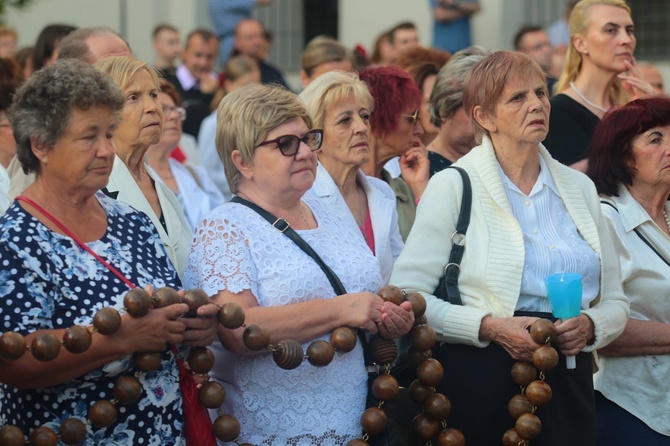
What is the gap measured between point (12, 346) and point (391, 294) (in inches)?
52.8

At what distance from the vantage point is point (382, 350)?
3963 millimetres

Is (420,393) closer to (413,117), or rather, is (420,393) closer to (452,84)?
(413,117)

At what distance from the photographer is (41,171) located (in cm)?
351

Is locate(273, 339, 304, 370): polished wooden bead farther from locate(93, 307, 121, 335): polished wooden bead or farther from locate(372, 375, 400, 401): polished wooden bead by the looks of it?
locate(93, 307, 121, 335): polished wooden bead

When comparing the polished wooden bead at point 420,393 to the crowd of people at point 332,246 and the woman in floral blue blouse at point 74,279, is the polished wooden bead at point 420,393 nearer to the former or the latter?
the crowd of people at point 332,246

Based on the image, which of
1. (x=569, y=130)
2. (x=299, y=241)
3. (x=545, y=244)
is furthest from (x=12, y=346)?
(x=569, y=130)

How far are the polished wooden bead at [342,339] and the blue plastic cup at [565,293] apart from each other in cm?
76

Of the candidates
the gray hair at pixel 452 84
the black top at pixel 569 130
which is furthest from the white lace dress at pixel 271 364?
the black top at pixel 569 130

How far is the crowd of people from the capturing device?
3.43m

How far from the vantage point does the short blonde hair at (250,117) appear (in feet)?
13.0

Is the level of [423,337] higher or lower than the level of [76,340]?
lower

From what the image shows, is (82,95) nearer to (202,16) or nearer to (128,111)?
(128,111)

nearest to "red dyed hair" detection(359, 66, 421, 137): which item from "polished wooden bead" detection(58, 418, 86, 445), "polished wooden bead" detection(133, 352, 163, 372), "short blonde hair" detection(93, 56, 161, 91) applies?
"short blonde hair" detection(93, 56, 161, 91)

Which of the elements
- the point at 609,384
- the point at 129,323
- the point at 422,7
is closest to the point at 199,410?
the point at 129,323
